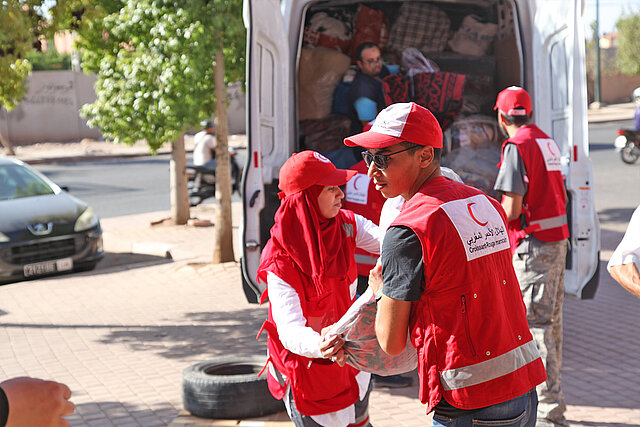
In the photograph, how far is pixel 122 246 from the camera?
39.1 feet

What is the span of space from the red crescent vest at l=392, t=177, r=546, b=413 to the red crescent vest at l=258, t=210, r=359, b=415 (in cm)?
82

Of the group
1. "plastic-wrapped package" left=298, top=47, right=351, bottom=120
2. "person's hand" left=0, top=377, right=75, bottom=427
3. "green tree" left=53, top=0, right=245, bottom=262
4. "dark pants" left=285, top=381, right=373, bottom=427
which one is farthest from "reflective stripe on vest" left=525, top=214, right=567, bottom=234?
"green tree" left=53, top=0, right=245, bottom=262

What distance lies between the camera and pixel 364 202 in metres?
5.41

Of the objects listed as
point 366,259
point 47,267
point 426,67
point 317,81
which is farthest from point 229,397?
point 47,267

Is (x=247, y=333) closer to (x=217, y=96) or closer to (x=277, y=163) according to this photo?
(x=277, y=163)

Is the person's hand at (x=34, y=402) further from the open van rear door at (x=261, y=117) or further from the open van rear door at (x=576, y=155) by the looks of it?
the open van rear door at (x=576, y=155)

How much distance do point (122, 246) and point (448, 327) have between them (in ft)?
33.0

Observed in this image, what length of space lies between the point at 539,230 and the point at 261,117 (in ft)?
8.28

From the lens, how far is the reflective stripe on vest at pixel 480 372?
96.0 inches

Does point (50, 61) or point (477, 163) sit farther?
point (50, 61)

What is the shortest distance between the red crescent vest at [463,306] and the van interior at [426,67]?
5.07m

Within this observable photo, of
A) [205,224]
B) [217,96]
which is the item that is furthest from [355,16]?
[205,224]

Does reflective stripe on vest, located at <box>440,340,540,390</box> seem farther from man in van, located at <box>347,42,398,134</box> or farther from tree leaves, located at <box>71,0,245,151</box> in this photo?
tree leaves, located at <box>71,0,245,151</box>

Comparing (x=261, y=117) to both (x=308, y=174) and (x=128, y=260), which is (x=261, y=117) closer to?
(x=308, y=174)
